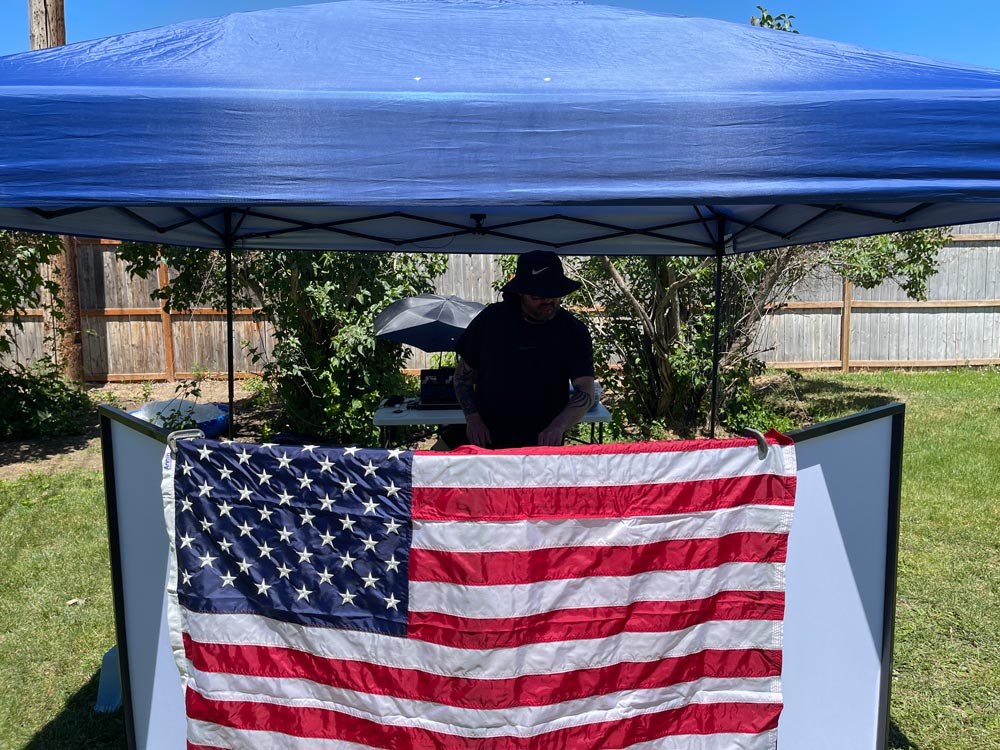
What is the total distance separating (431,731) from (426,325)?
4.34 meters

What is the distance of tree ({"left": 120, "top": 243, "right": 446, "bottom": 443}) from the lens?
7.18 meters

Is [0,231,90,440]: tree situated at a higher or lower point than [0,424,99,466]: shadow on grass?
higher

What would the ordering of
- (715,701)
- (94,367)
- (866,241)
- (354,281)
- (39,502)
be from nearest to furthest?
(715,701) → (39,502) → (354,281) → (866,241) → (94,367)

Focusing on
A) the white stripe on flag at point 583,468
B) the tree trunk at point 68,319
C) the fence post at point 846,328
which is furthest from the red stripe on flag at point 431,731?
the fence post at point 846,328

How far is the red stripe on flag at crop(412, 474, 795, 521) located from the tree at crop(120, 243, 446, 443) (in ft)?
16.9

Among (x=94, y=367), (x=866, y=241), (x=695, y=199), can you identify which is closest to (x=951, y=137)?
(x=695, y=199)

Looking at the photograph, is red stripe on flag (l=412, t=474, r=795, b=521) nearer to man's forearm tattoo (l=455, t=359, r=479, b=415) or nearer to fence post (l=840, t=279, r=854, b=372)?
man's forearm tattoo (l=455, t=359, r=479, b=415)

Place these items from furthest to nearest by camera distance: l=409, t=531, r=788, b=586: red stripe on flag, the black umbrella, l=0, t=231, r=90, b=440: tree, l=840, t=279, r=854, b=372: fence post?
1. l=840, t=279, r=854, b=372: fence post
2. l=0, t=231, r=90, b=440: tree
3. the black umbrella
4. l=409, t=531, r=788, b=586: red stripe on flag

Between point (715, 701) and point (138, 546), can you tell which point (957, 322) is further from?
point (138, 546)

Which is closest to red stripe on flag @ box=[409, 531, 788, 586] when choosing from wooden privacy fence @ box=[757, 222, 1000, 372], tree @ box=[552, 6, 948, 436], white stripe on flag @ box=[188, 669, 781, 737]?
white stripe on flag @ box=[188, 669, 781, 737]

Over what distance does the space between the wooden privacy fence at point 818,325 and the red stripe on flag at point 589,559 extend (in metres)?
8.84

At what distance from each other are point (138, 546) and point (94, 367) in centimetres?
993

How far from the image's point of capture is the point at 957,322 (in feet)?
40.2

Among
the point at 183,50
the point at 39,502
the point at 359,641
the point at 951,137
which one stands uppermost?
the point at 183,50
